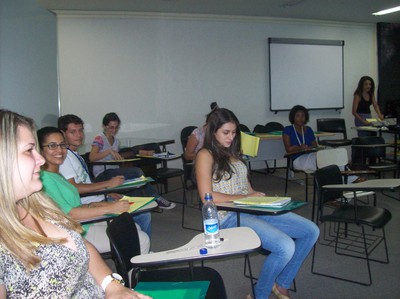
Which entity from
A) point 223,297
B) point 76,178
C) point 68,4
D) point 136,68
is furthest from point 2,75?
point 136,68

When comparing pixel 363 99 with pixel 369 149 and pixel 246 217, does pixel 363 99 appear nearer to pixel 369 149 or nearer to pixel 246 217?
pixel 369 149

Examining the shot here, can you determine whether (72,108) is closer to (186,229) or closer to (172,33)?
(172,33)

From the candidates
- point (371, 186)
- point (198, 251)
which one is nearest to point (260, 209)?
point (198, 251)

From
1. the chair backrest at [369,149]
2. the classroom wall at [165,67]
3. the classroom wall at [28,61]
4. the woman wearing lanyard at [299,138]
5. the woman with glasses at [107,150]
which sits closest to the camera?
the classroom wall at [28,61]

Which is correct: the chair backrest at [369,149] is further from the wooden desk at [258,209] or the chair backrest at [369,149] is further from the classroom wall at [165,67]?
the wooden desk at [258,209]

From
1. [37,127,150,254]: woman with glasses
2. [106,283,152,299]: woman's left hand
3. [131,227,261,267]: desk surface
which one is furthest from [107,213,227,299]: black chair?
[37,127,150,254]: woman with glasses

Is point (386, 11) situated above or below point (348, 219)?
above

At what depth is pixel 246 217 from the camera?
238cm

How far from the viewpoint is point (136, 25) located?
690cm

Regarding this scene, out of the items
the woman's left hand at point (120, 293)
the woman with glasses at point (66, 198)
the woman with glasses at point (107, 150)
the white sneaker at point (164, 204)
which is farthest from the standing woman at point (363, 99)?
the woman's left hand at point (120, 293)

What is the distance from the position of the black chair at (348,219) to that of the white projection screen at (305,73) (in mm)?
4381

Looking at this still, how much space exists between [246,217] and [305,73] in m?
6.19

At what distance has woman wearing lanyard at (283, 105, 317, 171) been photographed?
4930 mm

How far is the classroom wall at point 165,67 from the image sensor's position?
6.71 meters
